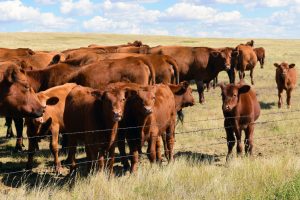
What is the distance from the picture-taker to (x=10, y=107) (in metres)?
6.24

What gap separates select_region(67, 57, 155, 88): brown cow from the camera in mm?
9719

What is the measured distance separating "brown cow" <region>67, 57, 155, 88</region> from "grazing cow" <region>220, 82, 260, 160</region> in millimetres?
2229

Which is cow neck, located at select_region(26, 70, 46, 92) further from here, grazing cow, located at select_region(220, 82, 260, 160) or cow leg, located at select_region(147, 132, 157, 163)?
grazing cow, located at select_region(220, 82, 260, 160)

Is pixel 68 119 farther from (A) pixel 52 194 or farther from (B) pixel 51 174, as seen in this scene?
(A) pixel 52 194

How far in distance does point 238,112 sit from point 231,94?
1.28ft

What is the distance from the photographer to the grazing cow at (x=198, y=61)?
15.2 m

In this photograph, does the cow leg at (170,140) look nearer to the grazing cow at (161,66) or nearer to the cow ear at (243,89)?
the cow ear at (243,89)

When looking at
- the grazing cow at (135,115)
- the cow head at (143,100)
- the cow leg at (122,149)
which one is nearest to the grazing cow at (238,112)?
the grazing cow at (135,115)

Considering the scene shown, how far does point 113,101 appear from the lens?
658cm

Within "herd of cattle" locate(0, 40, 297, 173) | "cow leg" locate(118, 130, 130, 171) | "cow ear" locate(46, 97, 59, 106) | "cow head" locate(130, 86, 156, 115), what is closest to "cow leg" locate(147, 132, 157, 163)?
"herd of cattle" locate(0, 40, 297, 173)

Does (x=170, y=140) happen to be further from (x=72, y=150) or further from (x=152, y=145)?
(x=72, y=150)

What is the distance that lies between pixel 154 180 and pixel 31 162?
3.14 m

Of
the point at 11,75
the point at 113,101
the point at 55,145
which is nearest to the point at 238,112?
the point at 113,101

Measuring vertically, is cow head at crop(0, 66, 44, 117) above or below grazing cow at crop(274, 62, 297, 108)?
above
